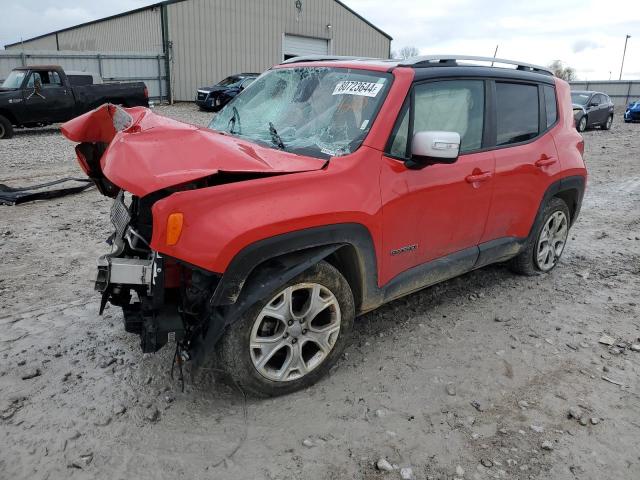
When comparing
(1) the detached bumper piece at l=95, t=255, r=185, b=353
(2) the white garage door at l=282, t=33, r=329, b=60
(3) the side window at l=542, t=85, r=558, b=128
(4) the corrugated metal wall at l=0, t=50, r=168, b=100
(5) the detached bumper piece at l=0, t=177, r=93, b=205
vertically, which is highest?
(2) the white garage door at l=282, t=33, r=329, b=60

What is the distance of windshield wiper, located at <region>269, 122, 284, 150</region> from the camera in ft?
10.9

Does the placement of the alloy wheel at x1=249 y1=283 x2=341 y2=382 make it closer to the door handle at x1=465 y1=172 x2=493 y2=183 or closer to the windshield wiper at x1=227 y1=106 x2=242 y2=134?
the door handle at x1=465 y1=172 x2=493 y2=183

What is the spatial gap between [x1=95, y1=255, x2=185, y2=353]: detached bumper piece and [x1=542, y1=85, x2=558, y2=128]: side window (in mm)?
3510

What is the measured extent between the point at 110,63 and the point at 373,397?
23111 millimetres

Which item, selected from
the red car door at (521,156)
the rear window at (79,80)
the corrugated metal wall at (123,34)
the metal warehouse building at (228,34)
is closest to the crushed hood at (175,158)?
the red car door at (521,156)

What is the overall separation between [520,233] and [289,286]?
96.7 inches

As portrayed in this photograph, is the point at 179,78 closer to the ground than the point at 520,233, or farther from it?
farther from it

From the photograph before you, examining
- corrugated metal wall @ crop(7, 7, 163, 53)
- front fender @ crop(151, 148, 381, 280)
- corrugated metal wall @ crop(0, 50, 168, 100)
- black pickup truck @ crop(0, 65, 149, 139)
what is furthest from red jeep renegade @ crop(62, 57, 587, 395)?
corrugated metal wall @ crop(7, 7, 163, 53)

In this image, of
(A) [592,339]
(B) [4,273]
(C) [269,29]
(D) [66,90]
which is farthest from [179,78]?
(A) [592,339]

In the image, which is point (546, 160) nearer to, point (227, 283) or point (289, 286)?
point (289, 286)

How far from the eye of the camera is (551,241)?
16.0ft

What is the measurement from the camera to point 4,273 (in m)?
4.53

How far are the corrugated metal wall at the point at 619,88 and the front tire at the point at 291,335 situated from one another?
1401 inches

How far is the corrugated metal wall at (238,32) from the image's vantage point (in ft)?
79.3
